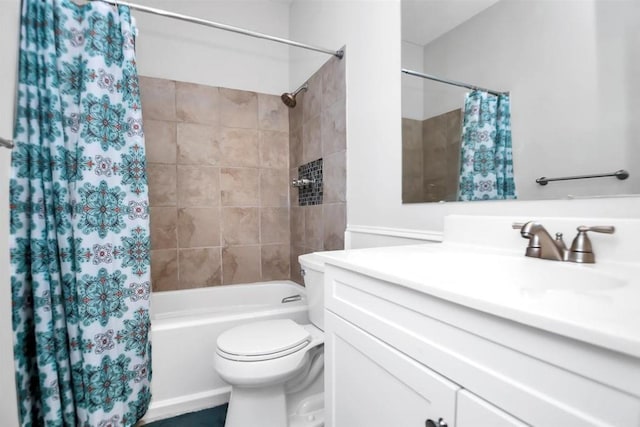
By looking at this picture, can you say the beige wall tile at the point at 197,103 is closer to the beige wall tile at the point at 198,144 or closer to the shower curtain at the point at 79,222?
the beige wall tile at the point at 198,144

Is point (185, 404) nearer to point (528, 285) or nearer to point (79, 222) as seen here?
point (79, 222)

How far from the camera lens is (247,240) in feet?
7.53

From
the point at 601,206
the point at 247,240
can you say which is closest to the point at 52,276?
the point at 247,240

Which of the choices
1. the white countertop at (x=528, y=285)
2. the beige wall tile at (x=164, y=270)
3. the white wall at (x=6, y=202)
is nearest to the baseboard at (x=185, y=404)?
the white wall at (x=6, y=202)

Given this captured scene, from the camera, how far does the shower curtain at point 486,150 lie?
3.00 feet

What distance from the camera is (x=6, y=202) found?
1.01 metres

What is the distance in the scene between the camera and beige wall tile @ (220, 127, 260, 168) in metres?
2.22

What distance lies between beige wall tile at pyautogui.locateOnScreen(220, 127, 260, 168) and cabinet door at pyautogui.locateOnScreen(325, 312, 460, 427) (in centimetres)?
171

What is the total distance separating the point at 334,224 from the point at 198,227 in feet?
3.39

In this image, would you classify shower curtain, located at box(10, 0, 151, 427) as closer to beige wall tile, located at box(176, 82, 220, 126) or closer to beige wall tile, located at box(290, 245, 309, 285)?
beige wall tile, located at box(176, 82, 220, 126)

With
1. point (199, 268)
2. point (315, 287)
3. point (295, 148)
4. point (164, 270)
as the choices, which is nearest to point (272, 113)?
point (295, 148)

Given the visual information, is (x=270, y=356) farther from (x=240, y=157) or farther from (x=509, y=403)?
(x=240, y=157)

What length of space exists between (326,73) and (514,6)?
1.15 meters

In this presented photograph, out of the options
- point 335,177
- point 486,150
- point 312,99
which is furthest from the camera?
point 312,99
